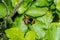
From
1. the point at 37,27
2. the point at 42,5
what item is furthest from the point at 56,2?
the point at 37,27

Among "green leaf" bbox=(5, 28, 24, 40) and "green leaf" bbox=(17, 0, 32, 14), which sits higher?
"green leaf" bbox=(17, 0, 32, 14)

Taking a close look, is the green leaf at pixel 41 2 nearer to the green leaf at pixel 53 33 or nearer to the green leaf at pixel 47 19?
the green leaf at pixel 47 19

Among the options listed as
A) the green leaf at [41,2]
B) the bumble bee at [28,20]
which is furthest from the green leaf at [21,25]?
the green leaf at [41,2]

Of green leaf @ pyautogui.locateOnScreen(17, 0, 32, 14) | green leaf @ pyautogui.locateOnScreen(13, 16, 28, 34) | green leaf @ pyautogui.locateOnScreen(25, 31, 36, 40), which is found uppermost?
green leaf @ pyautogui.locateOnScreen(17, 0, 32, 14)

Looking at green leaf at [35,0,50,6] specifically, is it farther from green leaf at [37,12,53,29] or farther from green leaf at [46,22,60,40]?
green leaf at [46,22,60,40]

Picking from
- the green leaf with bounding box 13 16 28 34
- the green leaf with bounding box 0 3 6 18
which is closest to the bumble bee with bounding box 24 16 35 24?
the green leaf with bounding box 13 16 28 34

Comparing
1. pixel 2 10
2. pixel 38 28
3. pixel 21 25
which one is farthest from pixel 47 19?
pixel 2 10

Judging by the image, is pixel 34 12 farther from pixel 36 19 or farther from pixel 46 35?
pixel 46 35
